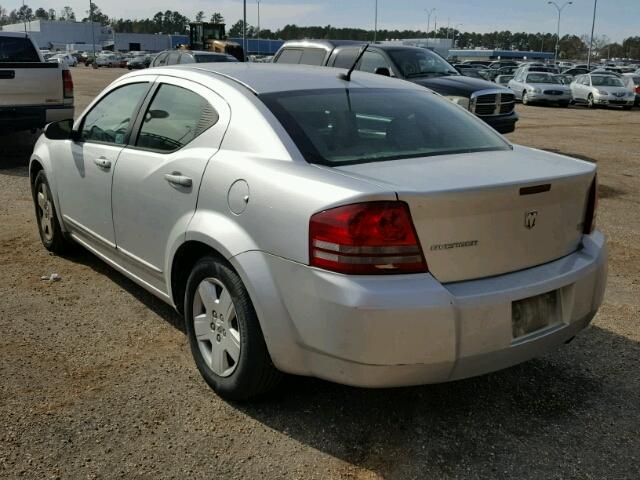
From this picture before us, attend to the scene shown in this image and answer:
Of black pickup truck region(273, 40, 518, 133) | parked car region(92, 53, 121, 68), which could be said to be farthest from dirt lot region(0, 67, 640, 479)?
parked car region(92, 53, 121, 68)

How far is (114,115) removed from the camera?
4441 millimetres

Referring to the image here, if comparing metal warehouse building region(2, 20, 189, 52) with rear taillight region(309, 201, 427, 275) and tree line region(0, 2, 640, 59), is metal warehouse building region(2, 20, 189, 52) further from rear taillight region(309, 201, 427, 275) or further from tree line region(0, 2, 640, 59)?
rear taillight region(309, 201, 427, 275)

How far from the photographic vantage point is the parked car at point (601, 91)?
87.5ft

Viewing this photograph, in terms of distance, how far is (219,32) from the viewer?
131ft

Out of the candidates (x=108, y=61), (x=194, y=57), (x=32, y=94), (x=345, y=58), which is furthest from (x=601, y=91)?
(x=108, y=61)

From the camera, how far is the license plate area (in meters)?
2.85

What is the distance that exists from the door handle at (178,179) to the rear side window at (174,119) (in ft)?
0.61

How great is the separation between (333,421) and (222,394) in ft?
1.86

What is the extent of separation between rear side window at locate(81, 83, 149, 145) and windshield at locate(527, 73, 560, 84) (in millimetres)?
26413

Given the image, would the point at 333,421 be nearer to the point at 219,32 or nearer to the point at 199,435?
the point at 199,435

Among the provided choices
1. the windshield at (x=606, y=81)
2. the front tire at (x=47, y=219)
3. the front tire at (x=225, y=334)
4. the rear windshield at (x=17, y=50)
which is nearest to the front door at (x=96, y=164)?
the front tire at (x=47, y=219)

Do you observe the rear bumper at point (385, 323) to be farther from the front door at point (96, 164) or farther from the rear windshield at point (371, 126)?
the front door at point (96, 164)

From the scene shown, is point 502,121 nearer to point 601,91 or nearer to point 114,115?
point 114,115

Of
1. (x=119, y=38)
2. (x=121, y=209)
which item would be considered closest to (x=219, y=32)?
(x=121, y=209)
